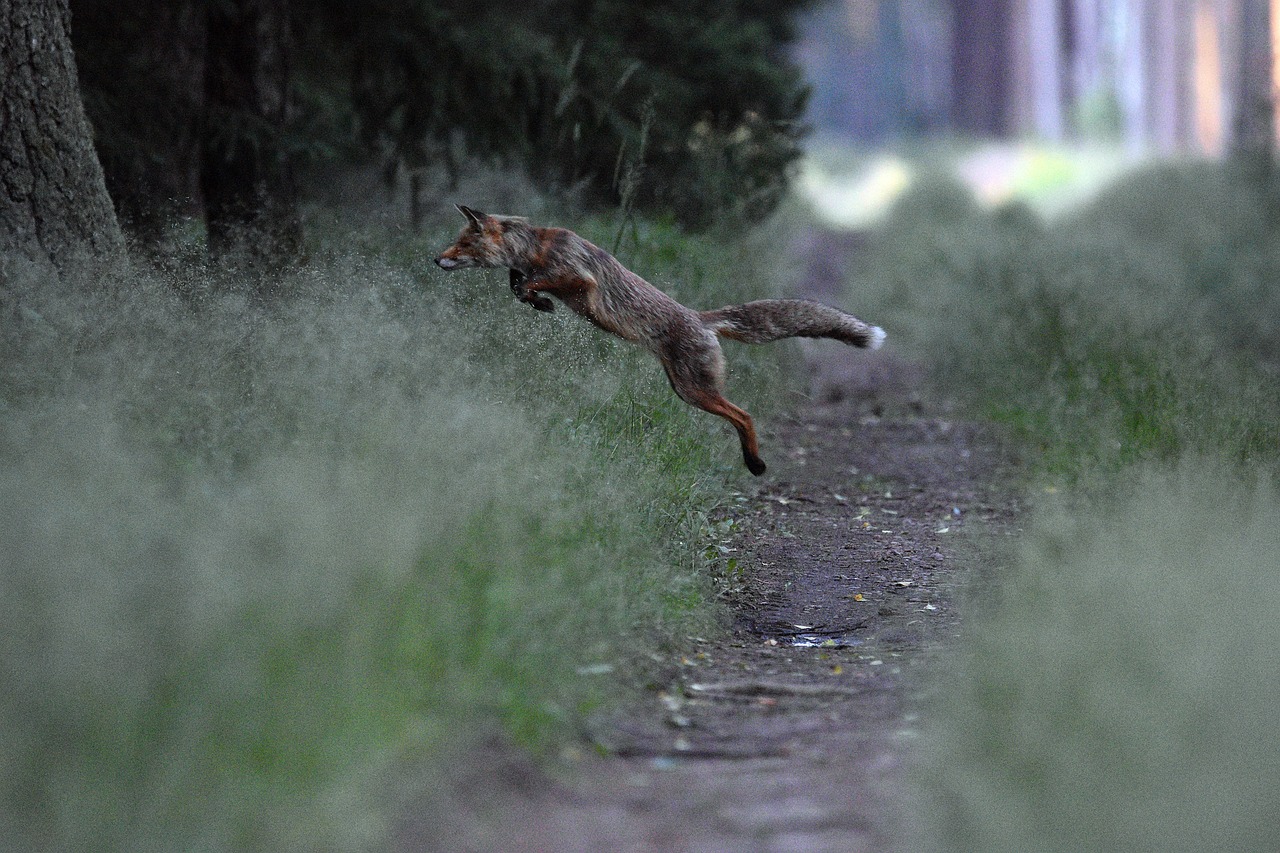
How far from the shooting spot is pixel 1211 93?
36812 mm

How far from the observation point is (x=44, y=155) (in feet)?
21.8

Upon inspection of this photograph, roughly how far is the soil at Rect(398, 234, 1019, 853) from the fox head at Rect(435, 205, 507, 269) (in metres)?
1.93

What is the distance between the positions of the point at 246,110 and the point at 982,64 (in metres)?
41.9

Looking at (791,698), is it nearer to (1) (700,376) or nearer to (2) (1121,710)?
(2) (1121,710)

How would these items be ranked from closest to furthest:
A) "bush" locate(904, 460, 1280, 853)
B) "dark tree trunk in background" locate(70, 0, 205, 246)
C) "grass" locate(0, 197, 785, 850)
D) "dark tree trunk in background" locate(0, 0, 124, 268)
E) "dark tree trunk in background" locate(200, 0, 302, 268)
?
"bush" locate(904, 460, 1280, 853) → "grass" locate(0, 197, 785, 850) → "dark tree trunk in background" locate(0, 0, 124, 268) → "dark tree trunk in background" locate(70, 0, 205, 246) → "dark tree trunk in background" locate(200, 0, 302, 268)

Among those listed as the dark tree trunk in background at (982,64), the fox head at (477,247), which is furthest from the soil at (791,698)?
the dark tree trunk in background at (982,64)

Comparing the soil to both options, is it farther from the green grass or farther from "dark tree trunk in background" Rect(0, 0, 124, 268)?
"dark tree trunk in background" Rect(0, 0, 124, 268)

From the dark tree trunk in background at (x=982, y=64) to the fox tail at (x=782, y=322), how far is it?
41.3 m

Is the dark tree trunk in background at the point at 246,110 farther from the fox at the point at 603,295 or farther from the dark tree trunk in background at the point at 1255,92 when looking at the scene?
the dark tree trunk in background at the point at 1255,92

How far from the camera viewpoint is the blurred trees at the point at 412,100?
9102 millimetres

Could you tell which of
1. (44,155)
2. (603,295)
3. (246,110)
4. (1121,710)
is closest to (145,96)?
(246,110)

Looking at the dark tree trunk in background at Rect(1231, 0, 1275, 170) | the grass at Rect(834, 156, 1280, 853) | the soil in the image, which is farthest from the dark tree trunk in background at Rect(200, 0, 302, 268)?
the dark tree trunk in background at Rect(1231, 0, 1275, 170)

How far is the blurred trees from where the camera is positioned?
9102mm

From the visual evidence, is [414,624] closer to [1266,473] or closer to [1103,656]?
[1103,656]
